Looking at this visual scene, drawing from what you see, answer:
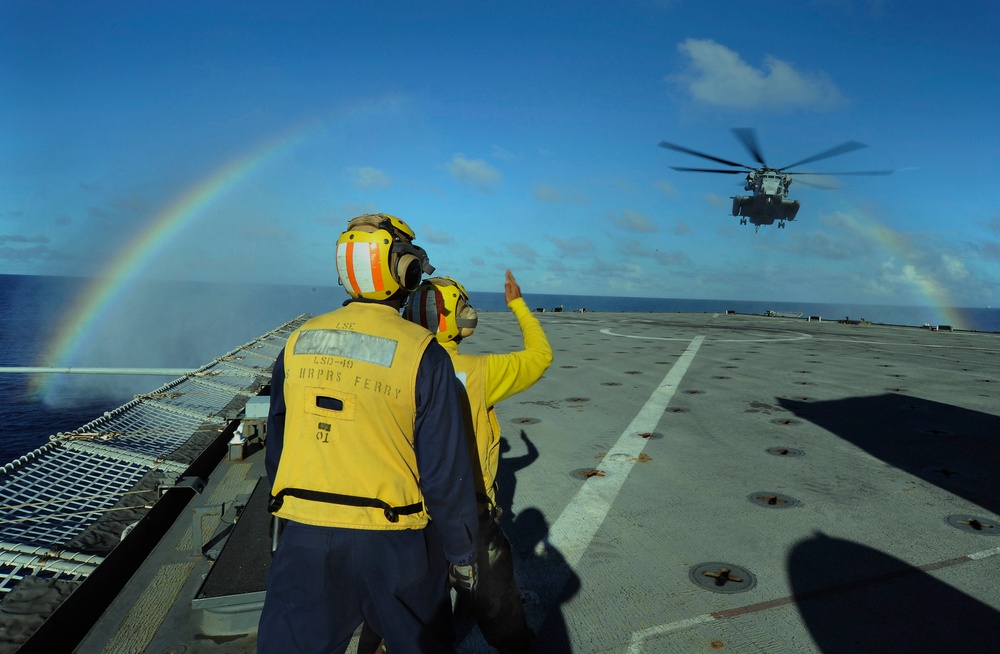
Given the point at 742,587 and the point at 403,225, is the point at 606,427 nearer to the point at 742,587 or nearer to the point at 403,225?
the point at 742,587

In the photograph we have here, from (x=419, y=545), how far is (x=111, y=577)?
2.85 meters

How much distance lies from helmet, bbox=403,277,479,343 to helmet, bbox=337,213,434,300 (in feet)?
1.77

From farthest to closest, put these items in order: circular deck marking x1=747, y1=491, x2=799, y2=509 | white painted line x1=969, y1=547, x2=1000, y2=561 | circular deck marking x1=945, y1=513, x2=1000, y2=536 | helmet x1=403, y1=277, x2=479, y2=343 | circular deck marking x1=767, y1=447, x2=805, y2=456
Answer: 1. circular deck marking x1=767, y1=447, x2=805, y2=456
2. circular deck marking x1=747, y1=491, x2=799, y2=509
3. circular deck marking x1=945, y1=513, x2=1000, y2=536
4. white painted line x1=969, y1=547, x2=1000, y2=561
5. helmet x1=403, y1=277, x2=479, y2=343

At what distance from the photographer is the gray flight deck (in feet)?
10.7

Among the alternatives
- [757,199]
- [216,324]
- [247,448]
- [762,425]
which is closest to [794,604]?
[762,425]

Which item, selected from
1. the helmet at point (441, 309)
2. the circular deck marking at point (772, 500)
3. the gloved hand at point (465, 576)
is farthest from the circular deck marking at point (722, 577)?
the helmet at point (441, 309)

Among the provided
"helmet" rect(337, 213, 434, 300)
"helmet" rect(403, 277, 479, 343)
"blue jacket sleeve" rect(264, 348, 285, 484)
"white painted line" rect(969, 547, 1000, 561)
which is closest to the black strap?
"blue jacket sleeve" rect(264, 348, 285, 484)

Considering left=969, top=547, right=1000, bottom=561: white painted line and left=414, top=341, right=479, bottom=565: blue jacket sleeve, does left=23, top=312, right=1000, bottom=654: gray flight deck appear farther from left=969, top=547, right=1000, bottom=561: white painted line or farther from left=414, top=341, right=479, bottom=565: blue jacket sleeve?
left=414, top=341, right=479, bottom=565: blue jacket sleeve

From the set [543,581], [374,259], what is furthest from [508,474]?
[374,259]

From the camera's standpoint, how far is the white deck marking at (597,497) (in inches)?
173

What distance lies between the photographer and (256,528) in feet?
12.5

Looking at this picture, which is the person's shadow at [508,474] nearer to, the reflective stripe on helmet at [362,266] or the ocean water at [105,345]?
the reflective stripe on helmet at [362,266]

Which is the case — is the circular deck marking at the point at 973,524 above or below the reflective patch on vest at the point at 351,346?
below

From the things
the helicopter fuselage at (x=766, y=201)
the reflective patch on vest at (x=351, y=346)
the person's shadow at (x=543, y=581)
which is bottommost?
the person's shadow at (x=543, y=581)
